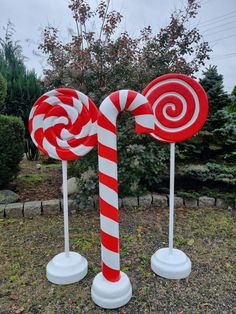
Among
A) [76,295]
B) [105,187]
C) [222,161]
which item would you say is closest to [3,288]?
[76,295]

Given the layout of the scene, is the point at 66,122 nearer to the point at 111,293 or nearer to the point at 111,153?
the point at 111,153

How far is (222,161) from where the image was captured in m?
3.99

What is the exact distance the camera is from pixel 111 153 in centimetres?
180

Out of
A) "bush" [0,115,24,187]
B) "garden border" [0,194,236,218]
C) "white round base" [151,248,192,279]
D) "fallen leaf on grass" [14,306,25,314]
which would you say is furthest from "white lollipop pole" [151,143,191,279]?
"bush" [0,115,24,187]

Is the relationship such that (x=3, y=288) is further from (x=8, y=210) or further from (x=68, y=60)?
(x=68, y=60)

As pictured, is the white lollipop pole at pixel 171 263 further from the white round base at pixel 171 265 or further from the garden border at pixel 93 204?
the garden border at pixel 93 204

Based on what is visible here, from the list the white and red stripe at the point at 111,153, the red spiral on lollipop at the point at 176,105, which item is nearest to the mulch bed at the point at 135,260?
the white and red stripe at the point at 111,153

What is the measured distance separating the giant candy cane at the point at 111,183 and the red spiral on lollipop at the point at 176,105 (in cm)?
39

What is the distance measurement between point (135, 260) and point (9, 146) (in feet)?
7.29

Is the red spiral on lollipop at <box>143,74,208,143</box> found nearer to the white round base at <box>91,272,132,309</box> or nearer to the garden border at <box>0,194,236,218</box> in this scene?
the white round base at <box>91,272,132,309</box>

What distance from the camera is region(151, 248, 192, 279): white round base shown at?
7.00 ft

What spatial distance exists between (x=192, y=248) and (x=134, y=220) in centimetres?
80

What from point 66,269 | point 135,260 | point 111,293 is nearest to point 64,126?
point 66,269

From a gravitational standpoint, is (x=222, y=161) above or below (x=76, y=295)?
above
